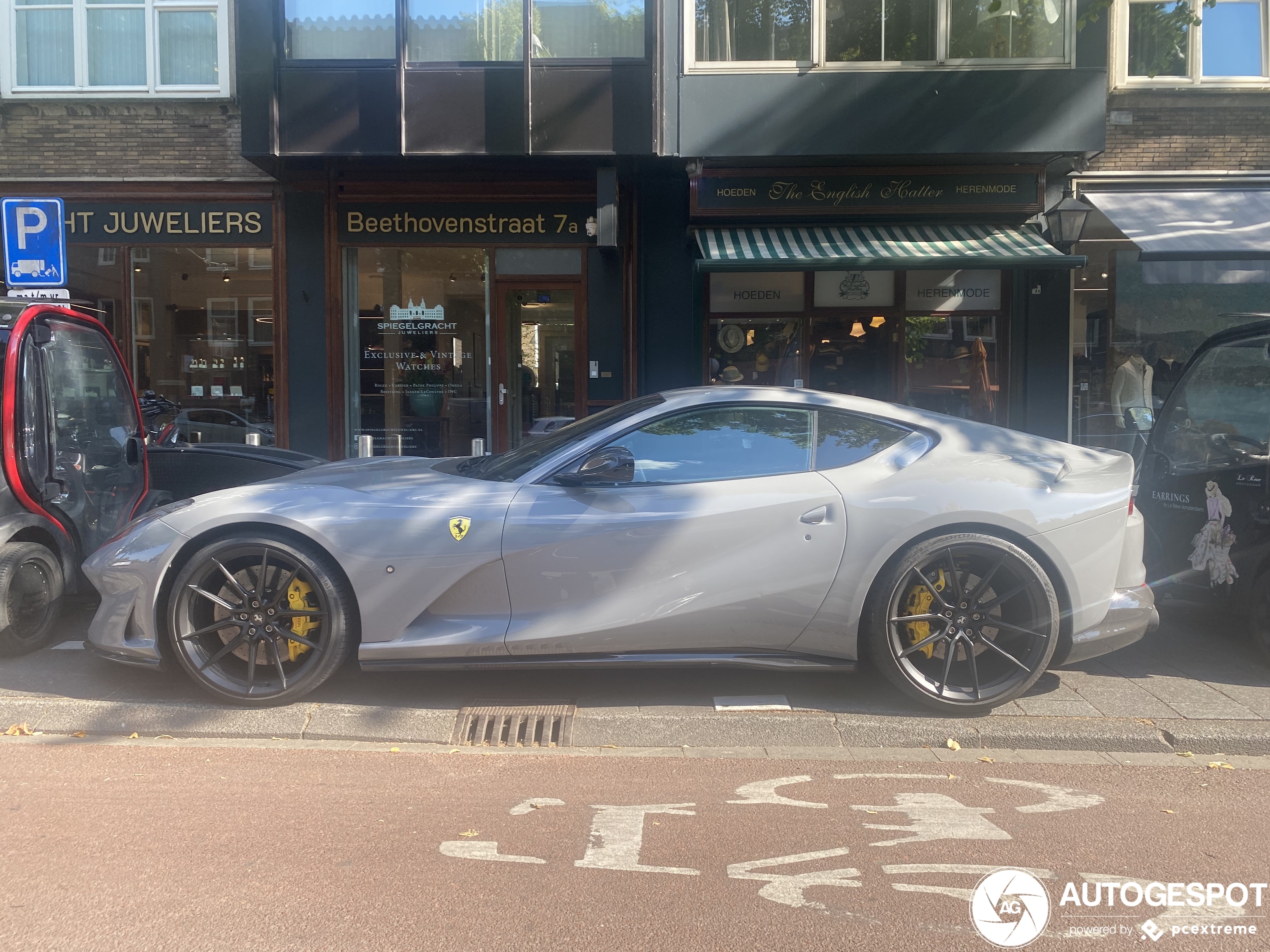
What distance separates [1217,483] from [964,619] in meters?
1.99

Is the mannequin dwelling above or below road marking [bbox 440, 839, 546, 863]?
above

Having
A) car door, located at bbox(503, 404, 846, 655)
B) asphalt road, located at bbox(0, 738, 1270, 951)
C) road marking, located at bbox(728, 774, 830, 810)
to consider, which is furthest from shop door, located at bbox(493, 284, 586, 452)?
road marking, located at bbox(728, 774, 830, 810)

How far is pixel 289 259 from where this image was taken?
37.6ft

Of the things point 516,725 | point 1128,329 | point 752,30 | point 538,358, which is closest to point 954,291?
point 1128,329

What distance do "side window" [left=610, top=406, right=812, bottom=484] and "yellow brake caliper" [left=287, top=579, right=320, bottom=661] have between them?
1.52 metres

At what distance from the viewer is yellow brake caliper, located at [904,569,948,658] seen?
4520mm

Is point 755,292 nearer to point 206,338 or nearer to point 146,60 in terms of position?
point 206,338

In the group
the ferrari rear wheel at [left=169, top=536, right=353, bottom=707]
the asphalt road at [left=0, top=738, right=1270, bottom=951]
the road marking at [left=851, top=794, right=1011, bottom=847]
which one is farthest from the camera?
the ferrari rear wheel at [left=169, top=536, right=353, bottom=707]

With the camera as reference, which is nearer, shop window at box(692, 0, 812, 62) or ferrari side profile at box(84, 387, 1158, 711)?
ferrari side profile at box(84, 387, 1158, 711)

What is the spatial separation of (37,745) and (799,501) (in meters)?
3.40

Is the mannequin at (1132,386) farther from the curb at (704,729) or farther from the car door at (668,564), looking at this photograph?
the car door at (668,564)

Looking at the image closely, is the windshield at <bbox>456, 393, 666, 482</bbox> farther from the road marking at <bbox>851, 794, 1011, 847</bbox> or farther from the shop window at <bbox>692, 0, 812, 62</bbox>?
the shop window at <bbox>692, 0, 812, 62</bbox>

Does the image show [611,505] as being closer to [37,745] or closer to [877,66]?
[37,745]

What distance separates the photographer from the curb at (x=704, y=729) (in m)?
4.35
